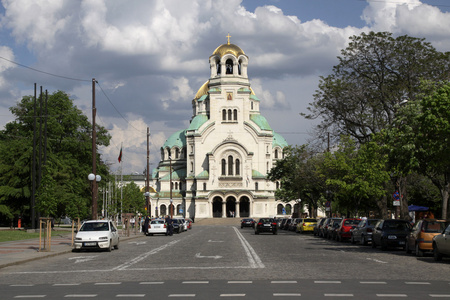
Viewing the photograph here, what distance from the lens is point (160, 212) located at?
126188 mm

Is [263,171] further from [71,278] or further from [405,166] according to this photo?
[71,278]

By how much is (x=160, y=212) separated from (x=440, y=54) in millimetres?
91451

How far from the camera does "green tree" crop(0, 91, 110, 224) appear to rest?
57688 millimetres

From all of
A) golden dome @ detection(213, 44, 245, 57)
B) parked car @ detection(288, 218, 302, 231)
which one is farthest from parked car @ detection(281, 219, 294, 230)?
golden dome @ detection(213, 44, 245, 57)

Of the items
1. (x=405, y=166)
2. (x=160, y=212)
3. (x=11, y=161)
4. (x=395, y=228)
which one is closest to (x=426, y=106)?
(x=405, y=166)

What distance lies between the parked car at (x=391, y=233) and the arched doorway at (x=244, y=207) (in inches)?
3335

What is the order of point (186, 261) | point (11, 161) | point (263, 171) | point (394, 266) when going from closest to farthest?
point (394, 266) → point (186, 261) → point (11, 161) → point (263, 171)

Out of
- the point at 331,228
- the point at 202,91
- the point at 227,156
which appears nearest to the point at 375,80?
the point at 331,228

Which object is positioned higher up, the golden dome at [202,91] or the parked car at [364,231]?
the golden dome at [202,91]

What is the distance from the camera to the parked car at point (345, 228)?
37612 mm

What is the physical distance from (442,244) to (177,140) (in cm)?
11421

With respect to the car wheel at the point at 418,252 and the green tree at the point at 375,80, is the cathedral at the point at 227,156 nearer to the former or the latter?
the green tree at the point at 375,80

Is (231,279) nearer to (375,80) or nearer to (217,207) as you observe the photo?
(375,80)

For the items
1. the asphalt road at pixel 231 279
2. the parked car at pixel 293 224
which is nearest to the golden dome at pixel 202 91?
the parked car at pixel 293 224
